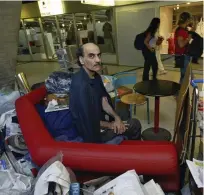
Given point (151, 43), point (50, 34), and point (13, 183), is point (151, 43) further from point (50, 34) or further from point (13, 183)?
point (50, 34)

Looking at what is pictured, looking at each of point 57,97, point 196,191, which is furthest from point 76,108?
point 196,191

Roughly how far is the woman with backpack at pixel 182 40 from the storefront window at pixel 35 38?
779 centimetres

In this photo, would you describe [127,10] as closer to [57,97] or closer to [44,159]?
[57,97]

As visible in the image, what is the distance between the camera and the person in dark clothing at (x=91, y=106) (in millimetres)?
1563

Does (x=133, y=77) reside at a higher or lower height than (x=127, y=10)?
lower

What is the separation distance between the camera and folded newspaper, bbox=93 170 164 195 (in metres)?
1.02

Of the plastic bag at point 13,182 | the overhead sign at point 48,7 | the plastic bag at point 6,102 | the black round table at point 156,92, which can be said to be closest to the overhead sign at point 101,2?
the overhead sign at point 48,7

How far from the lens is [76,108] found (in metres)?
1.58

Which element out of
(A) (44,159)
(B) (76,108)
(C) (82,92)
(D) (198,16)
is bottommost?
(A) (44,159)

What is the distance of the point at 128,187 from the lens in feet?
3.40

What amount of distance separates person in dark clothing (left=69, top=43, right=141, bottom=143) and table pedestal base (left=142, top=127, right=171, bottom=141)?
0.60m

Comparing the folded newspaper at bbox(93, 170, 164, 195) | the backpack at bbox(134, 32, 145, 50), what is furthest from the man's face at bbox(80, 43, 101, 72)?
the backpack at bbox(134, 32, 145, 50)

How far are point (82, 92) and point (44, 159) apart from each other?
0.56 metres

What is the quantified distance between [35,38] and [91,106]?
379 inches
